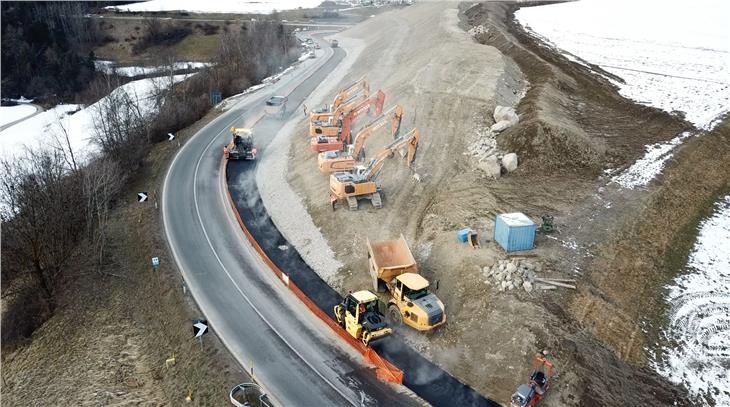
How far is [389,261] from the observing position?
91.6 ft

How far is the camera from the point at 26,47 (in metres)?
102

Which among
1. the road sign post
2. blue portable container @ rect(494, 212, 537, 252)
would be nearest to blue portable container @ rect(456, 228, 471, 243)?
blue portable container @ rect(494, 212, 537, 252)

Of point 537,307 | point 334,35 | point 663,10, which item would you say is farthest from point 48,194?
point 663,10

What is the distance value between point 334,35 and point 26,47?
5763 cm

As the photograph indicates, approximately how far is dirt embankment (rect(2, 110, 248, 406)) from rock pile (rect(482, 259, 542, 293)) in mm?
12440

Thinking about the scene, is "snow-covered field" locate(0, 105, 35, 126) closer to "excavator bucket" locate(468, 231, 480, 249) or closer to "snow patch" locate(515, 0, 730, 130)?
"snow patch" locate(515, 0, 730, 130)

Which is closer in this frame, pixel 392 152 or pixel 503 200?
pixel 503 200

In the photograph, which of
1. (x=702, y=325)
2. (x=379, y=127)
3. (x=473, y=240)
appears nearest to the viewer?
(x=702, y=325)

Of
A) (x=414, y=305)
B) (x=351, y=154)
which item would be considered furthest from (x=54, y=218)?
(x=414, y=305)

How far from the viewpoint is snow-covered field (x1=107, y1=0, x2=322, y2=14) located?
430 ft

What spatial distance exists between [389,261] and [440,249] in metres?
3.58

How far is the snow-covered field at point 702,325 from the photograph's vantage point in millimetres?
21984

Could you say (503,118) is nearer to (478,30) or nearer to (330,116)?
(330,116)

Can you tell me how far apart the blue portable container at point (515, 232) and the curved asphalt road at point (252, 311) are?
9.77m
